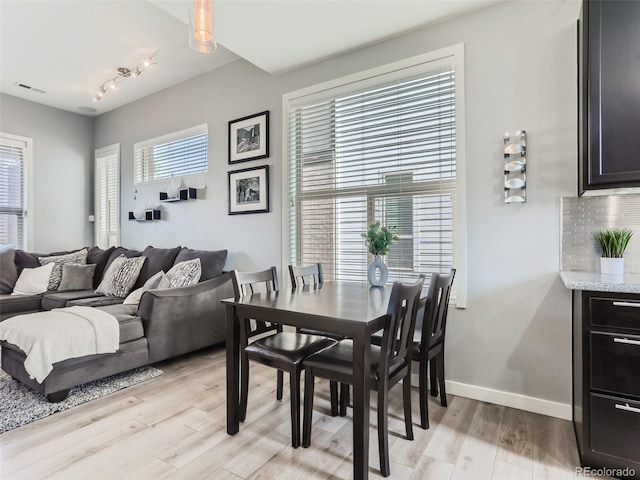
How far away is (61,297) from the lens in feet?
12.3

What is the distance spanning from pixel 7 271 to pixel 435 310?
16.1ft

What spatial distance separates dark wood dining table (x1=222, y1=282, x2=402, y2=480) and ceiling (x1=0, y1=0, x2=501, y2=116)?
78.4 inches

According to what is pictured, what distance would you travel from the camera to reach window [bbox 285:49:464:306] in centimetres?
259

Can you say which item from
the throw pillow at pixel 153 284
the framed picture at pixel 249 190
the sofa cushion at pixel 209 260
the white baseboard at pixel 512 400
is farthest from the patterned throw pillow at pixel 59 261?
the white baseboard at pixel 512 400

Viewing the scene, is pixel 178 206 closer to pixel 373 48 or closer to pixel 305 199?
pixel 305 199

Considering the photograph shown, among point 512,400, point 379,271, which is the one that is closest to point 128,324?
point 379,271

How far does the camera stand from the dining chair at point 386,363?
1578 millimetres

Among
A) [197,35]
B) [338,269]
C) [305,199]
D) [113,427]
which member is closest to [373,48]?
[305,199]

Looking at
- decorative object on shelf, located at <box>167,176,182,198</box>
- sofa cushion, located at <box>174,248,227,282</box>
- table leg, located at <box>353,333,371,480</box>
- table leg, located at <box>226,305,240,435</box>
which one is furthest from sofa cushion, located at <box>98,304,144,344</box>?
→ table leg, located at <box>353,333,371,480</box>

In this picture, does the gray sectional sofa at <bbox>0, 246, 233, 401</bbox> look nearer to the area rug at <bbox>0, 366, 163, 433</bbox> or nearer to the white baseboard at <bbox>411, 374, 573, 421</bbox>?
the area rug at <bbox>0, 366, 163, 433</bbox>

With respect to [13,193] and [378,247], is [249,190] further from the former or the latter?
[13,193]

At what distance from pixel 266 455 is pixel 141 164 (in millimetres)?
4506

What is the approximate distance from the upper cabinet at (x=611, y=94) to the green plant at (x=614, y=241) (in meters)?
0.32

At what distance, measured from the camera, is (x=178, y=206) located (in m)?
4.44
